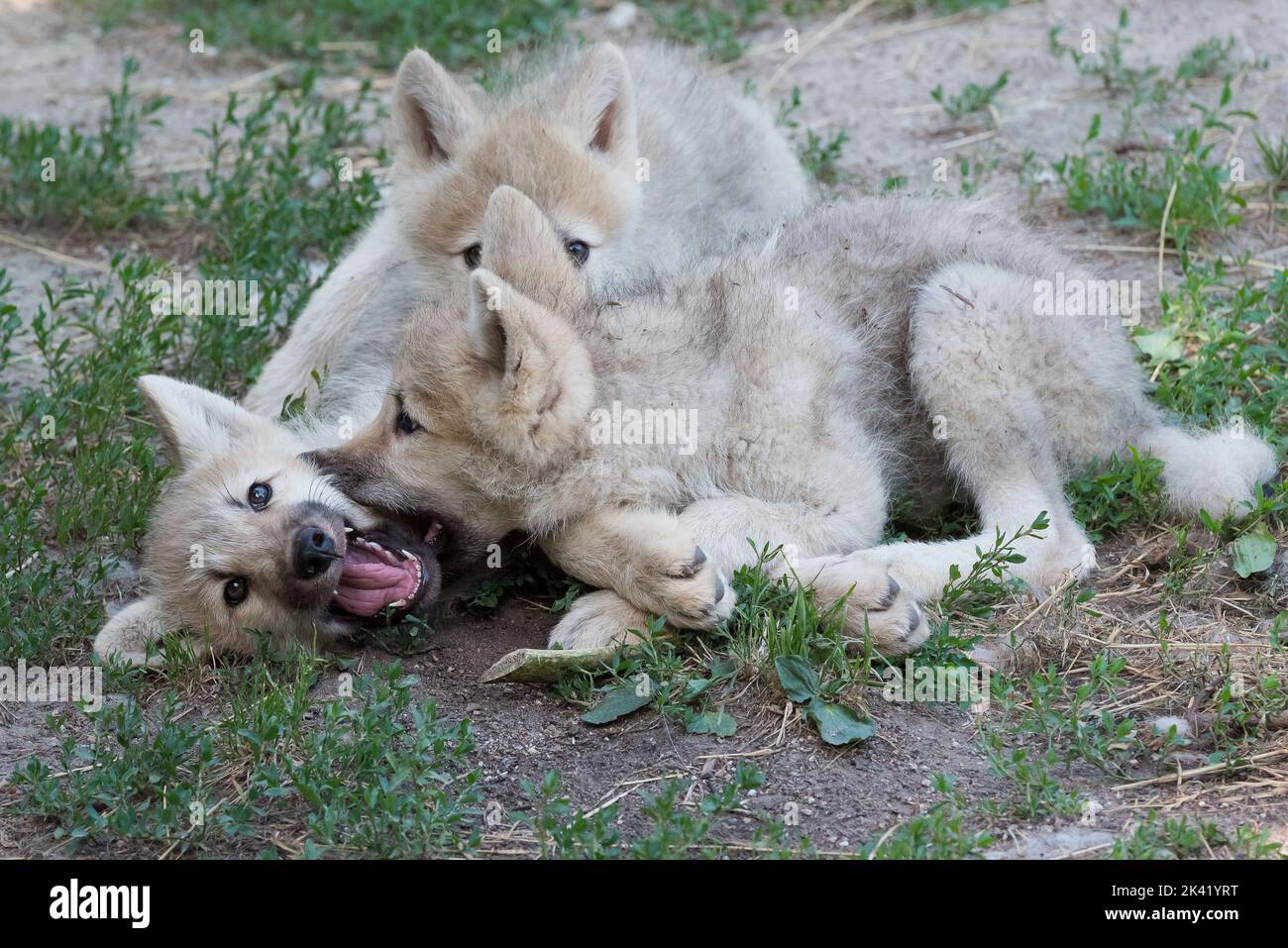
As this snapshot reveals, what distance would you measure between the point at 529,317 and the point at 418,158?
1829mm

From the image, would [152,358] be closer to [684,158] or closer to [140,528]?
[140,528]

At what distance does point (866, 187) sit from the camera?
6.41 metres

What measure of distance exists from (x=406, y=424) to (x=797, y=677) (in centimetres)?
138

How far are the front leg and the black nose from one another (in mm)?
661

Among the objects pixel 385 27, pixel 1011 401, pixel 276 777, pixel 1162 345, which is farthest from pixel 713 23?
pixel 276 777

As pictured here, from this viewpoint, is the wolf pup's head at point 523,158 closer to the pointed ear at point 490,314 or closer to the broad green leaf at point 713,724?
the pointed ear at point 490,314

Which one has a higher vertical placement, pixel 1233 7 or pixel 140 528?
pixel 1233 7

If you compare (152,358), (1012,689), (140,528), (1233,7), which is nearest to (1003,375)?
(1012,689)

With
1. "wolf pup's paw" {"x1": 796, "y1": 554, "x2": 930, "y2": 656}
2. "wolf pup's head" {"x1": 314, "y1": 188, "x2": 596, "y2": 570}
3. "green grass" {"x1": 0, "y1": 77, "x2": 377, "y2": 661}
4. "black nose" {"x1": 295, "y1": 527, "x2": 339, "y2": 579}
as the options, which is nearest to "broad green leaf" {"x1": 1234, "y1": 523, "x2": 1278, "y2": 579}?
"wolf pup's paw" {"x1": 796, "y1": 554, "x2": 930, "y2": 656}

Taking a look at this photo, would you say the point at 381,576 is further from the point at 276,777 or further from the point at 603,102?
the point at 603,102

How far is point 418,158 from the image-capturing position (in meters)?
5.47

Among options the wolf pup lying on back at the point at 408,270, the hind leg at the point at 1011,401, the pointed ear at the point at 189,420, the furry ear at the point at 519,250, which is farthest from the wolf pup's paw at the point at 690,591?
the pointed ear at the point at 189,420

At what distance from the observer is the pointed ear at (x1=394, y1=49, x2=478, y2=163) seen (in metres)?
5.28

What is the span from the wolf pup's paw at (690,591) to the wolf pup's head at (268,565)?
2.34 ft
